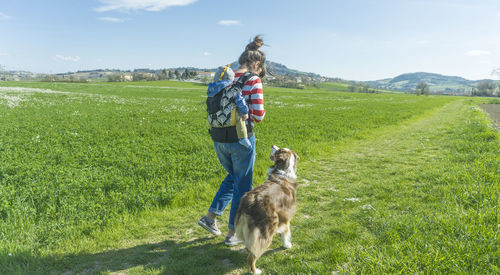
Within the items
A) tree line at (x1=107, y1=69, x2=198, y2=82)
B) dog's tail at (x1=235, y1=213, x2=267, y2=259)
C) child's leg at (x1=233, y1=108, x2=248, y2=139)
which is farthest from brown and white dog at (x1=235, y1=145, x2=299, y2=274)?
tree line at (x1=107, y1=69, x2=198, y2=82)

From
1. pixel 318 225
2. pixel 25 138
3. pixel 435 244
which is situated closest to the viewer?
pixel 435 244

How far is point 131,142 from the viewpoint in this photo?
10.6 m

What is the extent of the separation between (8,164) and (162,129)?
6.95m

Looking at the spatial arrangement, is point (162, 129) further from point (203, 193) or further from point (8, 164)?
point (203, 193)

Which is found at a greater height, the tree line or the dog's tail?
the tree line

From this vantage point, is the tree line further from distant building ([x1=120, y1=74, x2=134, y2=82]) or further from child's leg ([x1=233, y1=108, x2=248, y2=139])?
child's leg ([x1=233, y1=108, x2=248, y2=139])

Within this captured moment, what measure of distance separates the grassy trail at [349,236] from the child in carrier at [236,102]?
204 cm

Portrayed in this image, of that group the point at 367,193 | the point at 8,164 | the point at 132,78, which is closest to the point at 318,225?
the point at 367,193

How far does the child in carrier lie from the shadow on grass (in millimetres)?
1921

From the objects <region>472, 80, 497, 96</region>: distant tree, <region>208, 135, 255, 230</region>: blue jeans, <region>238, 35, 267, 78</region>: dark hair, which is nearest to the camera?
<region>238, 35, 267, 78</region>: dark hair

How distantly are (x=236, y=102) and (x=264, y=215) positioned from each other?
163 centimetres

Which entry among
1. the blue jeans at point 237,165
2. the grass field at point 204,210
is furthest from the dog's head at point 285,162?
the grass field at point 204,210

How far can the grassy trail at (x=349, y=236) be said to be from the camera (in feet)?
11.3

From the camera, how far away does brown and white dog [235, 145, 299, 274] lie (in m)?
3.32
